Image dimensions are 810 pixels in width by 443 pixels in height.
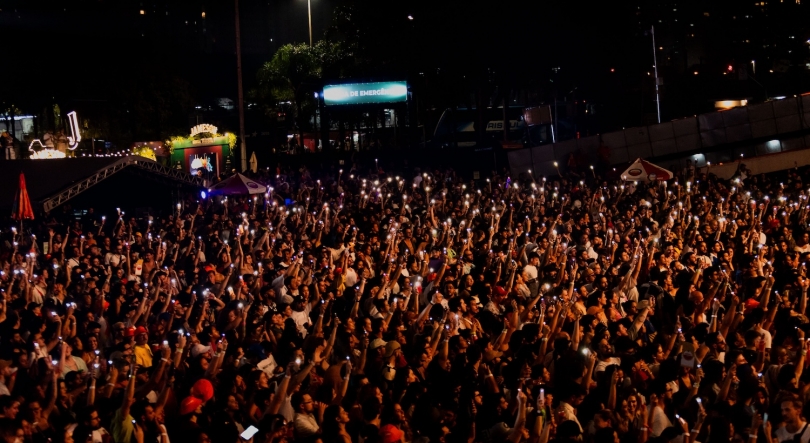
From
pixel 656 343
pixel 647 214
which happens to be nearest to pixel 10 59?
pixel 647 214

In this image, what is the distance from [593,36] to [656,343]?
29.6m

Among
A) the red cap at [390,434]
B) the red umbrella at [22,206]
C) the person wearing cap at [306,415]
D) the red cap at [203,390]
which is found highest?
the red umbrella at [22,206]

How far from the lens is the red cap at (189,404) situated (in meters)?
7.23

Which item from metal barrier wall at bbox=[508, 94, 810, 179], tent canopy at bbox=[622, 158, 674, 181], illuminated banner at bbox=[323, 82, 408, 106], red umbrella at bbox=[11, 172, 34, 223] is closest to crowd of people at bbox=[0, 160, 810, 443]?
red umbrella at bbox=[11, 172, 34, 223]

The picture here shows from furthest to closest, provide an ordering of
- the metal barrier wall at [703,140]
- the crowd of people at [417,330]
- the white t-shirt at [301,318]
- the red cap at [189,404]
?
the metal barrier wall at [703,140] → the white t-shirt at [301,318] → the red cap at [189,404] → the crowd of people at [417,330]

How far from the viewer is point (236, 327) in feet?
31.0

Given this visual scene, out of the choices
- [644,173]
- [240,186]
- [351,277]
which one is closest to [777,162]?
[644,173]

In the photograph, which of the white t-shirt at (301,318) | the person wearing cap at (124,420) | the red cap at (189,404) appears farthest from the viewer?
the white t-shirt at (301,318)

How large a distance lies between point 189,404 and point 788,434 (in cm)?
412

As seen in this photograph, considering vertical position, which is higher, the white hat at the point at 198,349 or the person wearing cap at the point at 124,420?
the white hat at the point at 198,349

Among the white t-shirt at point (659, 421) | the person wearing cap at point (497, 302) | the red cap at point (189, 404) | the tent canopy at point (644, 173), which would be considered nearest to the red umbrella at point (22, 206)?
the person wearing cap at point (497, 302)

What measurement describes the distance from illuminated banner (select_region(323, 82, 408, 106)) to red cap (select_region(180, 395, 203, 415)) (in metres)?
23.3

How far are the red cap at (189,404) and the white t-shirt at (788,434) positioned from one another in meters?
4.00

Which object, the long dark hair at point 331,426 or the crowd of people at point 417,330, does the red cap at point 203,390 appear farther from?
the long dark hair at point 331,426
